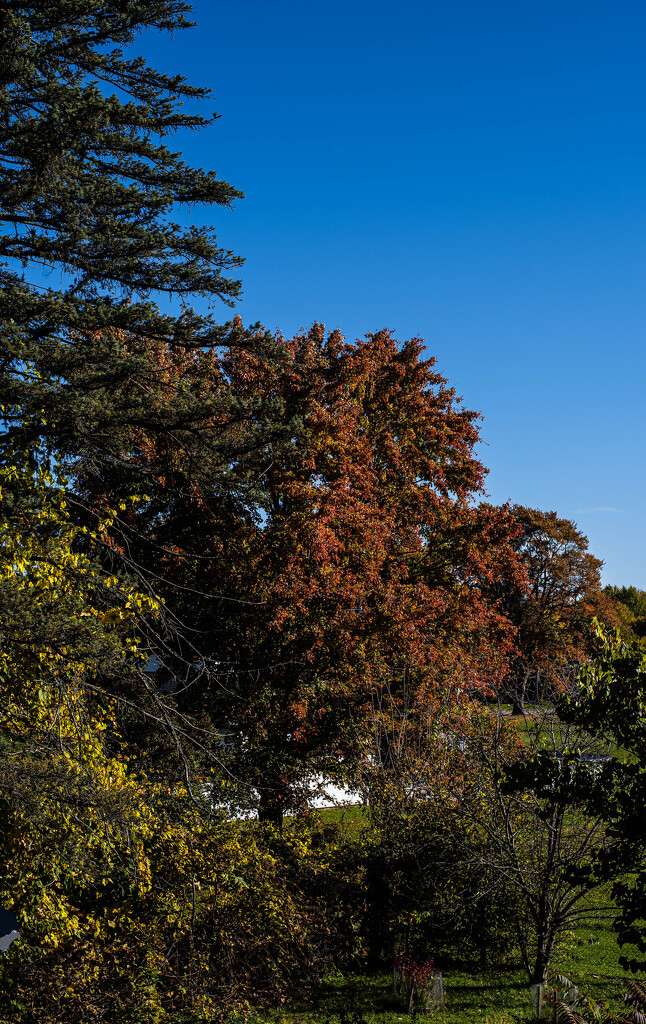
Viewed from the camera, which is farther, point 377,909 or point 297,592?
point 297,592

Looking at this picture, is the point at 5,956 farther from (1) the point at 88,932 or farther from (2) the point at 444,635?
(2) the point at 444,635

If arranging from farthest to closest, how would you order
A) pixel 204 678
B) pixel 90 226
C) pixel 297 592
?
pixel 204 678 → pixel 297 592 → pixel 90 226

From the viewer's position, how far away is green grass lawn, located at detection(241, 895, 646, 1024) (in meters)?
10.6

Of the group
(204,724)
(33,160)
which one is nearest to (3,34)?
(33,160)

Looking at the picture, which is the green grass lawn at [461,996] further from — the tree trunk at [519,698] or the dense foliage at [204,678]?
the tree trunk at [519,698]

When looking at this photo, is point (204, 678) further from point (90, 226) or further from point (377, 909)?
point (90, 226)

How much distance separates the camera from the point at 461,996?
11.7 meters

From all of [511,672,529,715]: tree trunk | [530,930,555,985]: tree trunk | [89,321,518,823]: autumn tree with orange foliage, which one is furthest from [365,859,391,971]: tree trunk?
[511,672,529,715]: tree trunk

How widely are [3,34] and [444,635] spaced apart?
1264 cm

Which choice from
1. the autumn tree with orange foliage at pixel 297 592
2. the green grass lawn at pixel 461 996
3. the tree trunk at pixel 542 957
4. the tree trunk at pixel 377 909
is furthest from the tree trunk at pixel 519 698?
the tree trunk at pixel 377 909

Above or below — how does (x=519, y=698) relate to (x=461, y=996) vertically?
above

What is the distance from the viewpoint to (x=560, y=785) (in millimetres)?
5629

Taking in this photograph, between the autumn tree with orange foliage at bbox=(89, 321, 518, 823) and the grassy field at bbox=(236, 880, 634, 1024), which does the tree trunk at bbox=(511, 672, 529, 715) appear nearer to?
the autumn tree with orange foliage at bbox=(89, 321, 518, 823)

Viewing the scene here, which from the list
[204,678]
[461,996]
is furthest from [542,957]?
[204,678]
